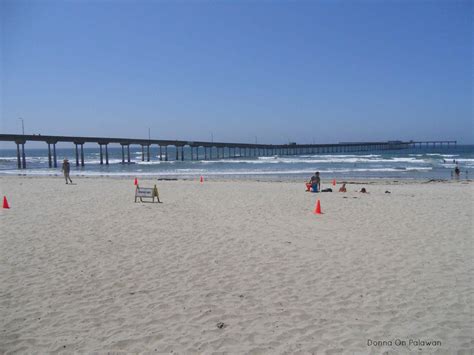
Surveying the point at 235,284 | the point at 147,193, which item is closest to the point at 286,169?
the point at 147,193

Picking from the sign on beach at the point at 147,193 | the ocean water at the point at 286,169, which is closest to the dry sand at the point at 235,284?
the sign on beach at the point at 147,193

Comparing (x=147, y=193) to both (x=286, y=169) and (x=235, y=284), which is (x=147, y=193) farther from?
(x=286, y=169)

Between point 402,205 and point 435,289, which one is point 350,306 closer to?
point 435,289

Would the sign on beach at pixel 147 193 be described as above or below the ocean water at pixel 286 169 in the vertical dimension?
above

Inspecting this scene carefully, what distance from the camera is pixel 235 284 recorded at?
5.28m

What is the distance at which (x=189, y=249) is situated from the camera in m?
7.05

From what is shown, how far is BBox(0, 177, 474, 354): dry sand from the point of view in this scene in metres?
3.88

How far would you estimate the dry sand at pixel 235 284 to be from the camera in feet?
12.7

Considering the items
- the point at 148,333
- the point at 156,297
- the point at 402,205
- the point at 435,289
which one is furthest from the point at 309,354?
the point at 402,205

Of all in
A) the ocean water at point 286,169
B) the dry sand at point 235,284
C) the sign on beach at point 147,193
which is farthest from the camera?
the ocean water at point 286,169

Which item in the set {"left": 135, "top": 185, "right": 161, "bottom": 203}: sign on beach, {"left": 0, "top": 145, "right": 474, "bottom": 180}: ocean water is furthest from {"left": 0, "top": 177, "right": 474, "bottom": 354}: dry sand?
{"left": 0, "top": 145, "right": 474, "bottom": 180}: ocean water

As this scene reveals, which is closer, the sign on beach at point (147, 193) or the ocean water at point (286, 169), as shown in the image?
the sign on beach at point (147, 193)

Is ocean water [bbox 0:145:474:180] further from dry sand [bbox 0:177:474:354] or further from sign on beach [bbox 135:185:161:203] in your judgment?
dry sand [bbox 0:177:474:354]

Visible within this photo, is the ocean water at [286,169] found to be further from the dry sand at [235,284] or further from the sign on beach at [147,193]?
the dry sand at [235,284]
